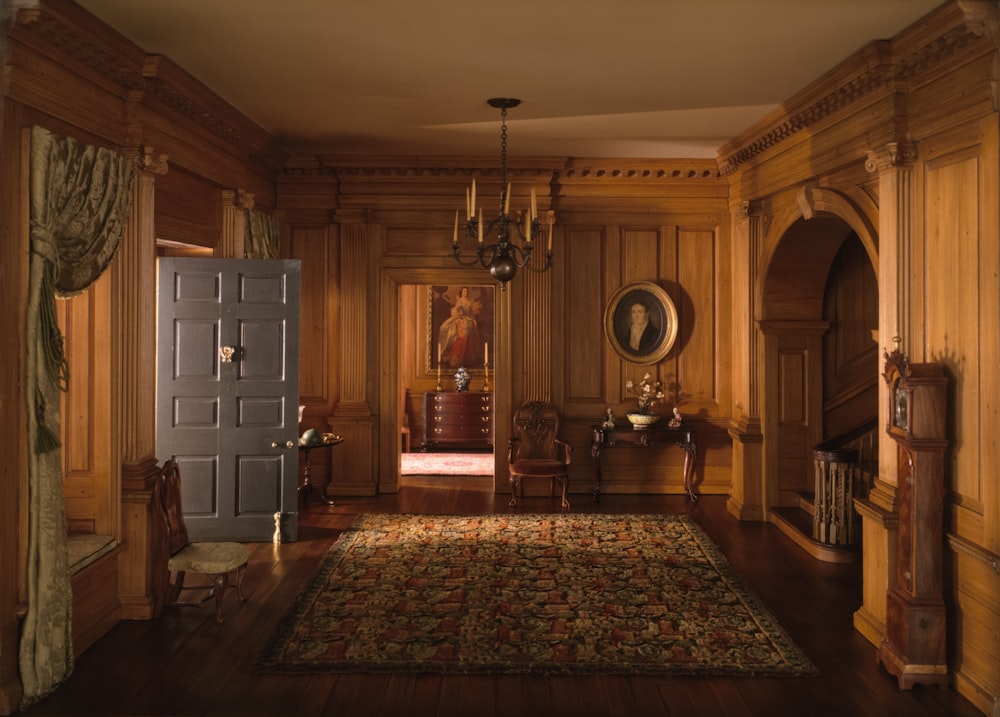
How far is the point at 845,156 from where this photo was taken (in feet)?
18.6

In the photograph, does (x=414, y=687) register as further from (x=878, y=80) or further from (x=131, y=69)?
(x=878, y=80)

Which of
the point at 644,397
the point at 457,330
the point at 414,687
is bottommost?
the point at 414,687

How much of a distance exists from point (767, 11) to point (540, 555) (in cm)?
412

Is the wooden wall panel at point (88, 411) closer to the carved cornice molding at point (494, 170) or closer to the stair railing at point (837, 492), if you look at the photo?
the carved cornice molding at point (494, 170)

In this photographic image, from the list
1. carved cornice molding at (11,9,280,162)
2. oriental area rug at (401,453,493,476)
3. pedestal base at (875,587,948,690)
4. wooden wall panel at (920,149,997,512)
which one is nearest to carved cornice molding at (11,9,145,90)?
carved cornice molding at (11,9,280,162)

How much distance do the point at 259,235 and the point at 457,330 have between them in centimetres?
490

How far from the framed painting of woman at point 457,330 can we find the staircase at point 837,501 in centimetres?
623

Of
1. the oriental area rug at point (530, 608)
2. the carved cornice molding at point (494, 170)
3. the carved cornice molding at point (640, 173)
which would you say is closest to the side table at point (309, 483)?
the oriental area rug at point (530, 608)

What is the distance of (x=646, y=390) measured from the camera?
889cm

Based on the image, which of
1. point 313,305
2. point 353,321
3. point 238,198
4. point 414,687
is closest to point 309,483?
point 353,321

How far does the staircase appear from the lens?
6.52 meters

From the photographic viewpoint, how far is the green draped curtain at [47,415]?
4145 mm

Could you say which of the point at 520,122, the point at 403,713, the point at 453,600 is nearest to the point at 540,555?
the point at 453,600

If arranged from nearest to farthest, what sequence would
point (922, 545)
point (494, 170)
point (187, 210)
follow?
point (922, 545)
point (187, 210)
point (494, 170)
